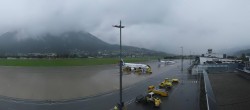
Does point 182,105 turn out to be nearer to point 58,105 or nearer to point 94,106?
Answer: point 94,106

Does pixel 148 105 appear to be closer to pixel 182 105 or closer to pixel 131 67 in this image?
pixel 182 105

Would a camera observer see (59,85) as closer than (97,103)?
No

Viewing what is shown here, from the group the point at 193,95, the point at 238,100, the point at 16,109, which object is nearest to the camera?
the point at 238,100

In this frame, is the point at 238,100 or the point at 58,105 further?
the point at 58,105

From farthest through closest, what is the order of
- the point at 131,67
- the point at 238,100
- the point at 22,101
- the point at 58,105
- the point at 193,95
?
the point at 131,67 < the point at 193,95 < the point at 22,101 < the point at 58,105 < the point at 238,100

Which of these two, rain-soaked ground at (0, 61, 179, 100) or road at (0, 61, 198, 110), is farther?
rain-soaked ground at (0, 61, 179, 100)

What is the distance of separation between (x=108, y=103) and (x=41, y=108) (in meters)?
8.75

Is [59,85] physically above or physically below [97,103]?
above

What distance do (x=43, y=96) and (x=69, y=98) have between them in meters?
5.52

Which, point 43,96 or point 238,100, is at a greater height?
point 238,100

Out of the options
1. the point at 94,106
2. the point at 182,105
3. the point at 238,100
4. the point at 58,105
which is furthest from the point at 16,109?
the point at 238,100

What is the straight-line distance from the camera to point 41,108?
31.1 metres

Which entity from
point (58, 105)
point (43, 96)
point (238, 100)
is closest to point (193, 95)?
point (238, 100)

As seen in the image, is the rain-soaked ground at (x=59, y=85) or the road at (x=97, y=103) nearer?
the road at (x=97, y=103)
